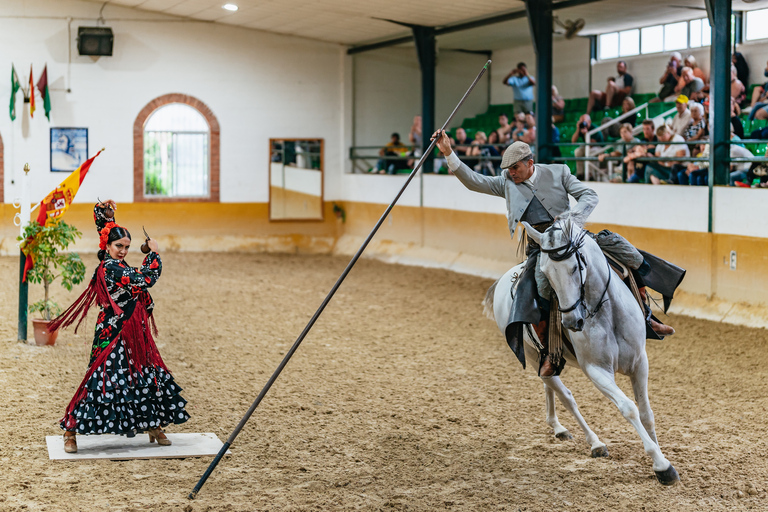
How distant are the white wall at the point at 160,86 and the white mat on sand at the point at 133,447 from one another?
1226cm

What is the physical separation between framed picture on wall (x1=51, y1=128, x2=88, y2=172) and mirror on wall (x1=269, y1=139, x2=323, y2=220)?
12.7 ft

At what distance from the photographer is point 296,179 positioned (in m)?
19.1

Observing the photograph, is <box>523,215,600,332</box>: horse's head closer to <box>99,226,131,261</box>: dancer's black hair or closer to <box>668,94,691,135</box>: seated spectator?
<box>99,226,131,261</box>: dancer's black hair

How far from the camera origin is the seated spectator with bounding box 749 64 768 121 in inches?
448

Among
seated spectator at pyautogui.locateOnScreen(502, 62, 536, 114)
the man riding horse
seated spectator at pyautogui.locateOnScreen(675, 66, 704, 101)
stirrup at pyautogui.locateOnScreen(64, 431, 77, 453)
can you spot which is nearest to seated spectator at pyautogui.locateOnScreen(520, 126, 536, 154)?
seated spectator at pyautogui.locateOnScreen(502, 62, 536, 114)

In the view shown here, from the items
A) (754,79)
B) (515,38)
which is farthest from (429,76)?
(754,79)

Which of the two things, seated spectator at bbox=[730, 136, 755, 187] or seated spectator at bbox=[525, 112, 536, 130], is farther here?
seated spectator at bbox=[525, 112, 536, 130]

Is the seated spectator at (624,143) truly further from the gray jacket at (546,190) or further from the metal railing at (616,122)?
the gray jacket at (546,190)

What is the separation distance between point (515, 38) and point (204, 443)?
14510 mm

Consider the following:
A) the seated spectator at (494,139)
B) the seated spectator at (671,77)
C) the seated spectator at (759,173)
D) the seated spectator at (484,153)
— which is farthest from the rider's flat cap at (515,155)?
the seated spectator at (494,139)

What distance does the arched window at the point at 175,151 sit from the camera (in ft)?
58.0

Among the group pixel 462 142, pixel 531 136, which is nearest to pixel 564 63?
pixel 462 142

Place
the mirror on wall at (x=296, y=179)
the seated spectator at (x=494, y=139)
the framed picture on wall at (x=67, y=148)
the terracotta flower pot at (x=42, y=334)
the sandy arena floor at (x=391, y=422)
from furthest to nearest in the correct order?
the mirror on wall at (x=296, y=179), the framed picture on wall at (x=67, y=148), the seated spectator at (x=494, y=139), the terracotta flower pot at (x=42, y=334), the sandy arena floor at (x=391, y=422)

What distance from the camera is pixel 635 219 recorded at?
11898 millimetres
